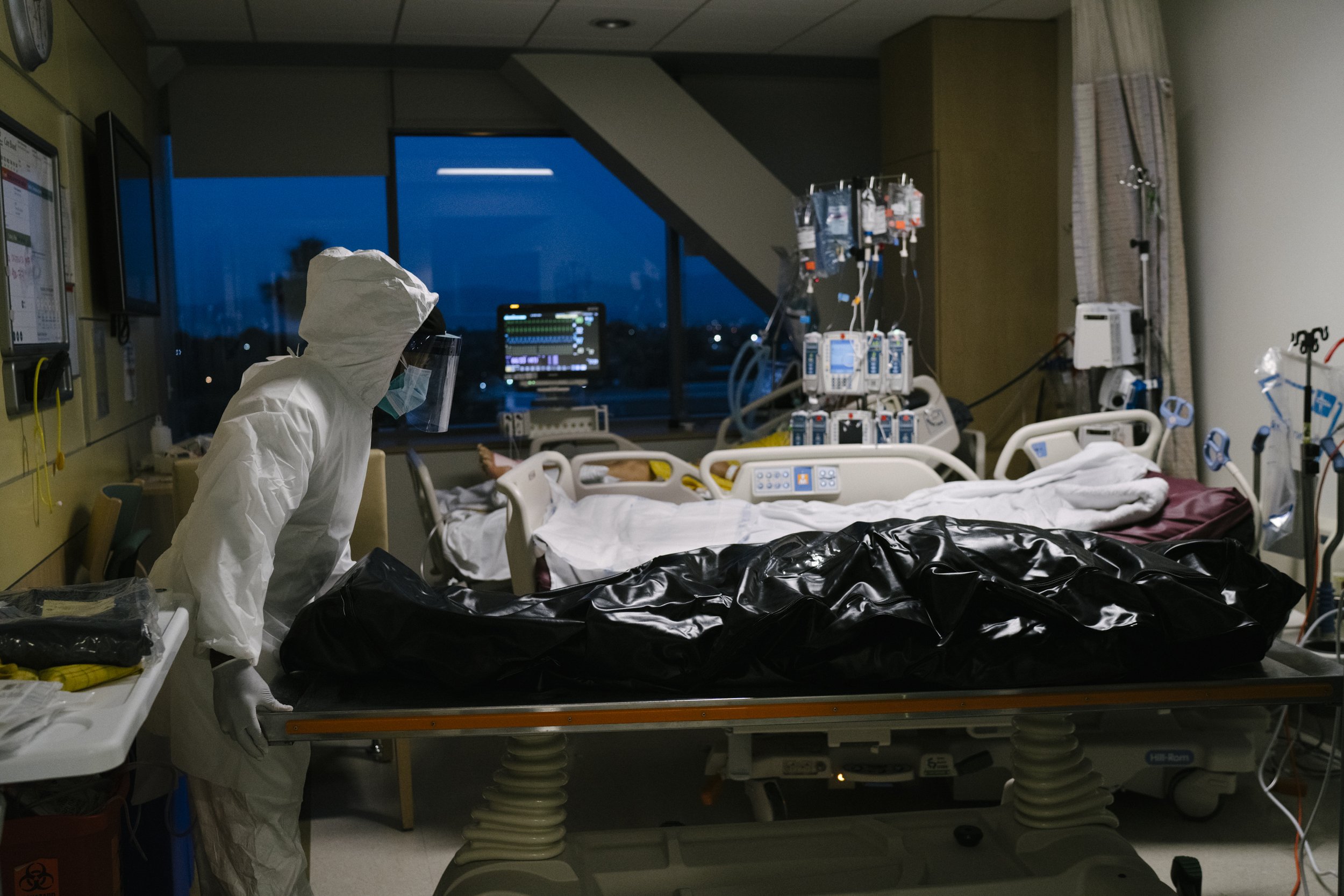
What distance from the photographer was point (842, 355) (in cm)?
457

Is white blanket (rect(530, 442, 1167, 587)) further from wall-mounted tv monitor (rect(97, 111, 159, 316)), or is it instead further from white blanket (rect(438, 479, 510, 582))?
wall-mounted tv monitor (rect(97, 111, 159, 316))

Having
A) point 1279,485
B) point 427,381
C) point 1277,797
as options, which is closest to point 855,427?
point 1279,485

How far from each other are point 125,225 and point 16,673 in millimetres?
2734

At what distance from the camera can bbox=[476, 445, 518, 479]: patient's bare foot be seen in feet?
16.5

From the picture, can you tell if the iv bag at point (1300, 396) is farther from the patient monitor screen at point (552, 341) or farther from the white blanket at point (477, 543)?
the patient monitor screen at point (552, 341)

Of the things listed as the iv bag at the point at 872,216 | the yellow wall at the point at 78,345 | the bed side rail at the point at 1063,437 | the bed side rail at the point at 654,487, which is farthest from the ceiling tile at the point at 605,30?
the bed side rail at the point at 1063,437

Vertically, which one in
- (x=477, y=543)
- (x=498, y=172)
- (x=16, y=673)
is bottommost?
(x=477, y=543)

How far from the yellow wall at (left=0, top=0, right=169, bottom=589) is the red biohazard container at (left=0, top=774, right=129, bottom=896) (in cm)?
74

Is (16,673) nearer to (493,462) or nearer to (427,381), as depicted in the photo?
(427,381)

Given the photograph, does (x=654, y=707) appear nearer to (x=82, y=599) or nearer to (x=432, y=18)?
(x=82, y=599)

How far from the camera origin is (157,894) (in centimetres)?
219

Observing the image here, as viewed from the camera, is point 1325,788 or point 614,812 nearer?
point 1325,788

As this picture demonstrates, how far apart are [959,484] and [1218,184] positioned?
187cm

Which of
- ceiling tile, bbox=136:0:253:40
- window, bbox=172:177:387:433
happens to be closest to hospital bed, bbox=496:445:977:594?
ceiling tile, bbox=136:0:253:40
